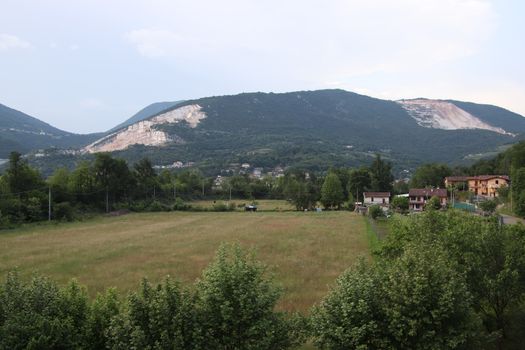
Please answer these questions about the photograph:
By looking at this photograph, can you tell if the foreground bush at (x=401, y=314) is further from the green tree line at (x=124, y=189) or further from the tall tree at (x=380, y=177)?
the tall tree at (x=380, y=177)

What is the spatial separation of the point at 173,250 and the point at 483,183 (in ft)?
305

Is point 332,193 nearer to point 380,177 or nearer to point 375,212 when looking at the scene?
point 380,177

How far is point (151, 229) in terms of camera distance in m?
54.4

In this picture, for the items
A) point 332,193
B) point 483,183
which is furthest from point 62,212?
point 483,183

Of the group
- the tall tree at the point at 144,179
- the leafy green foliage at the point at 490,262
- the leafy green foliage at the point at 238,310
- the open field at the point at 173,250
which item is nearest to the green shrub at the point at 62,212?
the open field at the point at 173,250

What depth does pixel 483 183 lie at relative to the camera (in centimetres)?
10794

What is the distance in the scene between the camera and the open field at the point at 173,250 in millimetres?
27031

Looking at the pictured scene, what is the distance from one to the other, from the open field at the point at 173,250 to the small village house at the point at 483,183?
192 ft

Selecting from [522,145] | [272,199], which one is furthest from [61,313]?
[272,199]

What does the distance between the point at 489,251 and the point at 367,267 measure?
18.7 ft

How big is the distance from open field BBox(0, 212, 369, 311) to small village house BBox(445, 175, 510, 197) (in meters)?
58.4

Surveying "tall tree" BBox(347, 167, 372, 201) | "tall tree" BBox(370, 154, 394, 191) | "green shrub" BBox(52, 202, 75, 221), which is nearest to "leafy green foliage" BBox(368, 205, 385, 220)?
"tall tree" BBox(347, 167, 372, 201)

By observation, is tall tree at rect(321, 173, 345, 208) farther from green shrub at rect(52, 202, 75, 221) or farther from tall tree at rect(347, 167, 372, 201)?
green shrub at rect(52, 202, 75, 221)

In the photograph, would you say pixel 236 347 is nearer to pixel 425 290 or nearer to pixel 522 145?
pixel 425 290
